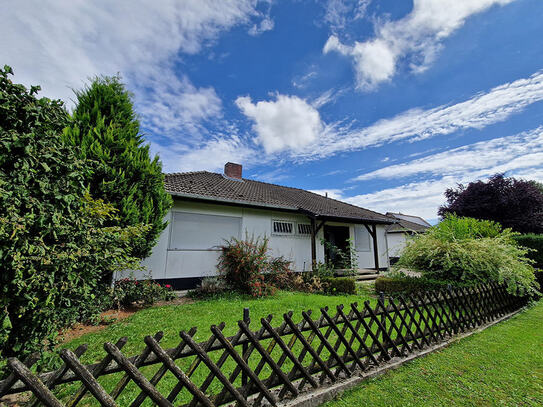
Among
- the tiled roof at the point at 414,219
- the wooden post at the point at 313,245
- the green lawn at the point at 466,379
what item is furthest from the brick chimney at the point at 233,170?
the tiled roof at the point at 414,219

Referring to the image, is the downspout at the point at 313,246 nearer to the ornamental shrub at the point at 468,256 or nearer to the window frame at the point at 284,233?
the window frame at the point at 284,233

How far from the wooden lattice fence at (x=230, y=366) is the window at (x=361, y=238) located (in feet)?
29.3

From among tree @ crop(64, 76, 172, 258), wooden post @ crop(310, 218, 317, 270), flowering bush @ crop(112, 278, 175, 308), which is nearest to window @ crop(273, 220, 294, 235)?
wooden post @ crop(310, 218, 317, 270)

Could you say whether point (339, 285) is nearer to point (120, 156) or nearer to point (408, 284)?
point (408, 284)

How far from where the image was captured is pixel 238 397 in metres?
2.01

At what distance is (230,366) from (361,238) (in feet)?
40.6

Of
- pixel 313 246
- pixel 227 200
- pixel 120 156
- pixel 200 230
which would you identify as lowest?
pixel 313 246

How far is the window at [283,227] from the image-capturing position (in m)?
10.5

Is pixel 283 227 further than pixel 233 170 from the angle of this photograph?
No

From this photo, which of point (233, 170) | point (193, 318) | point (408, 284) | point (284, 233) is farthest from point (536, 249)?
point (233, 170)

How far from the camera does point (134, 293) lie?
239 inches

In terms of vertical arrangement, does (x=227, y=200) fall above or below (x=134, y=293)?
above

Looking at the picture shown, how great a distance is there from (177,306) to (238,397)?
15.9 feet

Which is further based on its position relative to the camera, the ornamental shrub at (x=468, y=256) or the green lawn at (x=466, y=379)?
the ornamental shrub at (x=468, y=256)
